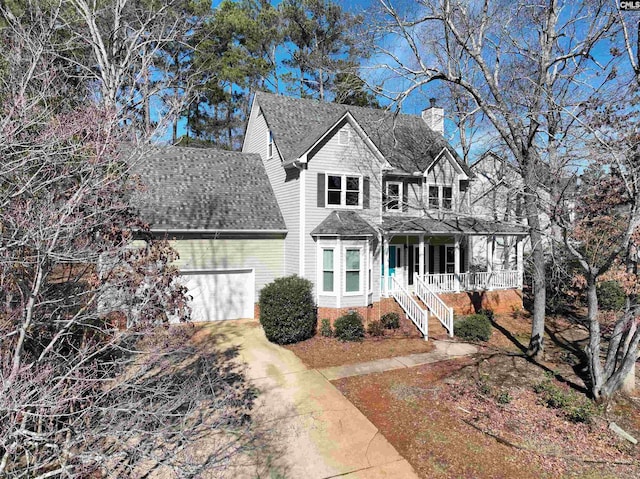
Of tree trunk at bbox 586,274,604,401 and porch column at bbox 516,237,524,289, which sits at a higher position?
porch column at bbox 516,237,524,289

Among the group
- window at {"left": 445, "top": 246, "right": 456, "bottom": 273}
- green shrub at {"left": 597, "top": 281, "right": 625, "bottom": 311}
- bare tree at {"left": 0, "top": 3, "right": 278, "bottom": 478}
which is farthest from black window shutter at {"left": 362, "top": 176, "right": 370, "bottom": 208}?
green shrub at {"left": 597, "top": 281, "right": 625, "bottom": 311}

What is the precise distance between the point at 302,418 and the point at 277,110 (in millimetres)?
14595

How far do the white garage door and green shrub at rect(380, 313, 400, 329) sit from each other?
18.2 feet

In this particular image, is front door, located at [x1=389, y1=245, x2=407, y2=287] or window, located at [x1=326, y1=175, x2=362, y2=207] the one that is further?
front door, located at [x1=389, y1=245, x2=407, y2=287]

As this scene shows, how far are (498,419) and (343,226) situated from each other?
335 inches

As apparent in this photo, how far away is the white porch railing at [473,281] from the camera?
685 inches

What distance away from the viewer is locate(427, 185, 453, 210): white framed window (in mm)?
18891

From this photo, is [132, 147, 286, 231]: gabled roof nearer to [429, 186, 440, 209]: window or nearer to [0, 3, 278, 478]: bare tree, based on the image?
[0, 3, 278, 478]: bare tree

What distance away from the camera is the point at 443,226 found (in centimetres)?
1780

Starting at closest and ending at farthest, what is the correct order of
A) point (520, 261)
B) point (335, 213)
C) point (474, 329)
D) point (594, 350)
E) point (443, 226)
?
point (594, 350) → point (474, 329) → point (335, 213) → point (443, 226) → point (520, 261)

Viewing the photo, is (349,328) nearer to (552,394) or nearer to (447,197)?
(552,394)

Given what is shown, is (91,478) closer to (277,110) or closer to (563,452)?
(563,452)

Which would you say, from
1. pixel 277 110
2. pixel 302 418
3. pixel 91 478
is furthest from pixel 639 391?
pixel 277 110

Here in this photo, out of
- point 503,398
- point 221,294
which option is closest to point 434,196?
point 221,294
